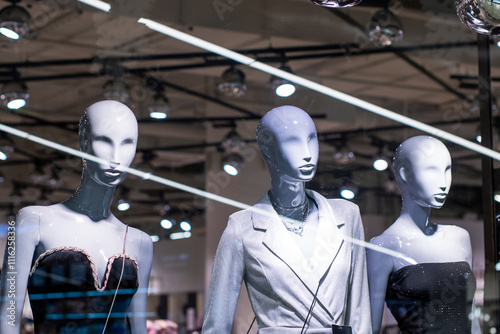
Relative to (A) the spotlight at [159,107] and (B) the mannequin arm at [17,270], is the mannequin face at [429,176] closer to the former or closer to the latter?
(A) the spotlight at [159,107]

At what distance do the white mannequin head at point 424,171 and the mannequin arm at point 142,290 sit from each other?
34.1 inches

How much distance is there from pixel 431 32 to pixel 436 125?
0.78 meters

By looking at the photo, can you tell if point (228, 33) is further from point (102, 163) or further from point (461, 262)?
point (461, 262)

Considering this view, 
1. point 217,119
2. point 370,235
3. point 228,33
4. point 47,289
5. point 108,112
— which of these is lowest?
point 47,289

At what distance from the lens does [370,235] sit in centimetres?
252

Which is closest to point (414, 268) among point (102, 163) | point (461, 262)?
point (461, 262)

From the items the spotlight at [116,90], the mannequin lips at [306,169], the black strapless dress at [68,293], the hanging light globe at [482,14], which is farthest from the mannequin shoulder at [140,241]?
the hanging light globe at [482,14]

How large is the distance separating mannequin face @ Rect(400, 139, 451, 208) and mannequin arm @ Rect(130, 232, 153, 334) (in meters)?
0.87

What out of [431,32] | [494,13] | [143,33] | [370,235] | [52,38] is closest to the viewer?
Answer: [370,235]

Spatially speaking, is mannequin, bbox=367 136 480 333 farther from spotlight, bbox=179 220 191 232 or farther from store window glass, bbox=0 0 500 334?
spotlight, bbox=179 220 191 232

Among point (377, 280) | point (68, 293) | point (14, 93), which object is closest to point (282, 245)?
point (377, 280)

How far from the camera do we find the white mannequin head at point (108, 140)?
2184 mm

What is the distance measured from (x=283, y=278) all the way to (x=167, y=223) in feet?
1.62

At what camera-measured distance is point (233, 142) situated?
8.77ft
